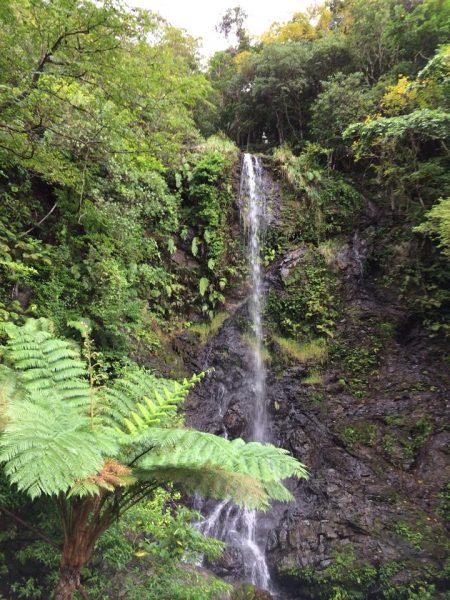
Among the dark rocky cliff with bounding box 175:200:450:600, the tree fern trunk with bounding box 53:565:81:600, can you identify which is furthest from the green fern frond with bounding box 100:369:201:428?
the dark rocky cliff with bounding box 175:200:450:600

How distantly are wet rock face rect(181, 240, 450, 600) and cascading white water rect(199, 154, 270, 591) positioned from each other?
20cm

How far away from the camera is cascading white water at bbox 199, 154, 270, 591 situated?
562 cm

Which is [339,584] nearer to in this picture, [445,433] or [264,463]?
[445,433]

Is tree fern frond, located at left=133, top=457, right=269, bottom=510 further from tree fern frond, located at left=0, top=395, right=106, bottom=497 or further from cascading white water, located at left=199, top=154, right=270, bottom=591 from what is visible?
cascading white water, located at left=199, top=154, right=270, bottom=591

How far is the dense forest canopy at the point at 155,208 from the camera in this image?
2.41 metres

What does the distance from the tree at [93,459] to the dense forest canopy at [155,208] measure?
20 millimetres

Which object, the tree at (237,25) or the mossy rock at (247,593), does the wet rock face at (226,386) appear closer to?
the mossy rock at (247,593)

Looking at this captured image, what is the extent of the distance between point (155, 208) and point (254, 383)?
4.70 metres

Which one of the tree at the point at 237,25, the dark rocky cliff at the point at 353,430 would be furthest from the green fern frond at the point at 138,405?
the tree at the point at 237,25

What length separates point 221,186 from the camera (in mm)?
10828

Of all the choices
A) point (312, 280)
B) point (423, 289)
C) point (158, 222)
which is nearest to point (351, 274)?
point (312, 280)

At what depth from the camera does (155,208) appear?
7551mm

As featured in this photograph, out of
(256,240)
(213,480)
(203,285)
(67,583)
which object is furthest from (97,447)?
(256,240)

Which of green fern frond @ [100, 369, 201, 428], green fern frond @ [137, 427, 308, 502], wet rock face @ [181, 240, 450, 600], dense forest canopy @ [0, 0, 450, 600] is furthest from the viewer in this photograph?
wet rock face @ [181, 240, 450, 600]
